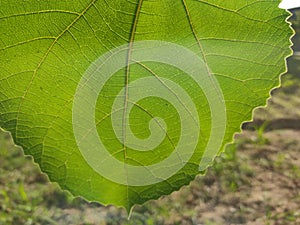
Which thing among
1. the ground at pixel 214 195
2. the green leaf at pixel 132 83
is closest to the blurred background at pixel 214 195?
the ground at pixel 214 195

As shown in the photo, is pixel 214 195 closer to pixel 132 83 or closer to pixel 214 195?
pixel 214 195

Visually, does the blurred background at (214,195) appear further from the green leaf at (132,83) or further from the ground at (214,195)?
the green leaf at (132,83)

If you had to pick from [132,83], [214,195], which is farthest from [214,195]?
[132,83]

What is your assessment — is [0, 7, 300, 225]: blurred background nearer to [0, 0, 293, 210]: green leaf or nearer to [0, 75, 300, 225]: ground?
[0, 75, 300, 225]: ground

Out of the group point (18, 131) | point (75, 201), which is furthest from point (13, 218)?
point (18, 131)

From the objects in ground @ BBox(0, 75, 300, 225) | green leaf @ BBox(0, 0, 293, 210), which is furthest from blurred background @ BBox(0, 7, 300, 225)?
green leaf @ BBox(0, 0, 293, 210)

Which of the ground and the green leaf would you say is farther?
the ground
